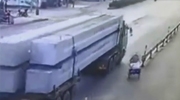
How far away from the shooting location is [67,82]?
1518 cm

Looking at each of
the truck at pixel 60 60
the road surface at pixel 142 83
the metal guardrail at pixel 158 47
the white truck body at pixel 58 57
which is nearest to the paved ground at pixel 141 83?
the road surface at pixel 142 83

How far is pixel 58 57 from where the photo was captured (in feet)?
44.9

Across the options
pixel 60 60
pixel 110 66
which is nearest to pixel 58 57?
pixel 60 60

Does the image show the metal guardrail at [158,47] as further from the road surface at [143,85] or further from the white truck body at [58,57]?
the white truck body at [58,57]

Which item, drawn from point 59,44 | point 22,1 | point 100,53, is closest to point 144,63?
point 100,53

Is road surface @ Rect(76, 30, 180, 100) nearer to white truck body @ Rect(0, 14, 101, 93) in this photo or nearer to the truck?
the truck

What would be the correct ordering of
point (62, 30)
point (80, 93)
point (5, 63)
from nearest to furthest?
point (5, 63)
point (62, 30)
point (80, 93)

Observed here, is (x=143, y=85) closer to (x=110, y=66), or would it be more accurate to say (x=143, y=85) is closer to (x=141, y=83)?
(x=141, y=83)

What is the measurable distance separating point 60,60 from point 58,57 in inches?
9.7

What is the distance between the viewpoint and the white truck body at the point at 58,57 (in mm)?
13352

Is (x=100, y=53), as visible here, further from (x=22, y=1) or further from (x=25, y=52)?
(x=22, y=1)

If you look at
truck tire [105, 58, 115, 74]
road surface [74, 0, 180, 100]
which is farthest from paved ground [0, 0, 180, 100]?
truck tire [105, 58, 115, 74]

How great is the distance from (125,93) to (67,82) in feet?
14.7

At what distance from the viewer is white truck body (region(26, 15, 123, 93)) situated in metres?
13.4
